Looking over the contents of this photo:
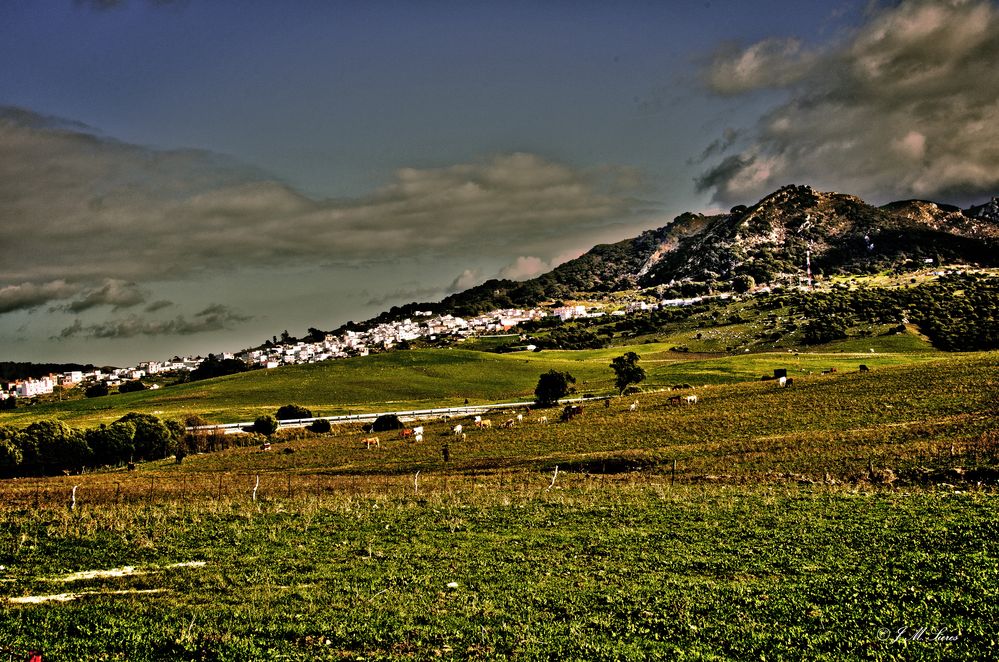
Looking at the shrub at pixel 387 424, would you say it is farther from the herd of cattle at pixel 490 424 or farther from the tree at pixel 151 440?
the tree at pixel 151 440

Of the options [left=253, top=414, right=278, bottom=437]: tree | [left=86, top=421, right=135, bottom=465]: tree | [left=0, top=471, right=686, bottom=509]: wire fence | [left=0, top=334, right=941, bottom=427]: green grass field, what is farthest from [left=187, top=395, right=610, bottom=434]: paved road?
[left=0, top=471, right=686, bottom=509]: wire fence

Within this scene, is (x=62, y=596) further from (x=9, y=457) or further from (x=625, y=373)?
(x=625, y=373)

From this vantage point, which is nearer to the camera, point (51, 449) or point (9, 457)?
point (9, 457)

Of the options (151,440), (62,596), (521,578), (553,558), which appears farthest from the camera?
(151,440)

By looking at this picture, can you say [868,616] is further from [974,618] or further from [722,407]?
[722,407]

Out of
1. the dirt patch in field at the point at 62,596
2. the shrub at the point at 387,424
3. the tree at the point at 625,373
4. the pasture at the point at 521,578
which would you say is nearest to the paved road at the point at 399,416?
the tree at the point at 625,373

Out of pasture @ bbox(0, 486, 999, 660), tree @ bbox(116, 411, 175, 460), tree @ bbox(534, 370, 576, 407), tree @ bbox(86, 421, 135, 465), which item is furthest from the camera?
tree @ bbox(534, 370, 576, 407)

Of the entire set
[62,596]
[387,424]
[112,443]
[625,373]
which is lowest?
[387,424]

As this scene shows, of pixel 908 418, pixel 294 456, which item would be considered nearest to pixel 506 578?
pixel 908 418

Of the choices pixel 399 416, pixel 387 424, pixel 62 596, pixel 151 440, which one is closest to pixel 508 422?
pixel 387 424

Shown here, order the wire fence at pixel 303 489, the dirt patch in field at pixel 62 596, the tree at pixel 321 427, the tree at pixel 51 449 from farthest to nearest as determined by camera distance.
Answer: the tree at pixel 321 427
the tree at pixel 51 449
the wire fence at pixel 303 489
the dirt patch in field at pixel 62 596

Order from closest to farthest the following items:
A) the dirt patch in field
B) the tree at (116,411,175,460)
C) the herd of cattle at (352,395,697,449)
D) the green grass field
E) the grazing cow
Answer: the dirt patch in field
the herd of cattle at (352,395,697,449)
the grazing cow
the tree at (116,411,175,460)
the green grass field

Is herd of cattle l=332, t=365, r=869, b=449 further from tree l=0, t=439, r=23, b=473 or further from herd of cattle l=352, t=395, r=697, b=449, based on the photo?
tree l=0, t=439, r=23, b=473

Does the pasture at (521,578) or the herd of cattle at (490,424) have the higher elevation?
the pasture at (521,578)
